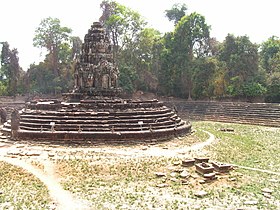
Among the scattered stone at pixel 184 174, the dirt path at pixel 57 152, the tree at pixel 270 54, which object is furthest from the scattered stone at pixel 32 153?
the tree at pixel 270 54

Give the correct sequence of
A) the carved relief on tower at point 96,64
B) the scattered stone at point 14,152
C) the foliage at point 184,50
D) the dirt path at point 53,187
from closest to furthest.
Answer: the dirt path at point 53,187 → the scattered stone at point 14,152 → the carved relief on tower at point 96,64 → the foliage at point 184,50

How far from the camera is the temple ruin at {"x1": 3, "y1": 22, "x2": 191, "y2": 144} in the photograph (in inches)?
771

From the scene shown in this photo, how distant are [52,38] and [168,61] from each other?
70.4ft

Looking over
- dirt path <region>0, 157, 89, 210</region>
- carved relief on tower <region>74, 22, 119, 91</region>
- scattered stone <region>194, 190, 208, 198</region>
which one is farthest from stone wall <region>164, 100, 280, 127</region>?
scattered stone <region>194, 190, 208, 198</region>

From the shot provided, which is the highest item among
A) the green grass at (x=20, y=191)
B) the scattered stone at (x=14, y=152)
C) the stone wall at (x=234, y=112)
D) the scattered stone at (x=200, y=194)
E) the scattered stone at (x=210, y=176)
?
the stone wall at (x=234, y=112)

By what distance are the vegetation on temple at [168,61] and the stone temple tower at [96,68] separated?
18101mm

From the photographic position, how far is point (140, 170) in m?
13.5

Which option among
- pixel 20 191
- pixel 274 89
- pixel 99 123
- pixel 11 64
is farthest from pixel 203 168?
pixel 11 64

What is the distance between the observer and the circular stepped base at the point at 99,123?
19.5 m

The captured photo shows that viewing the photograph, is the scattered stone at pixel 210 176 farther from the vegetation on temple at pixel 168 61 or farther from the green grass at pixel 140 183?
the vegetation on temple at pixel 168 61

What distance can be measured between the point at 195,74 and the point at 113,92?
18642mm

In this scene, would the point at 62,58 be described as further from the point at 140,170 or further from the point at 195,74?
the point at 140,170

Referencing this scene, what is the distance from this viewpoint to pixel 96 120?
821 inches

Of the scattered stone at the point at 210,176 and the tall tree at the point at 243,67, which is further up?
the tall tree at the point at 243,67
